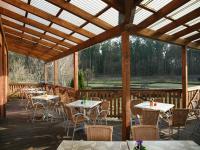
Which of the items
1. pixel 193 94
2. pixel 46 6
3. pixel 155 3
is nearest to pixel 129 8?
pixel 155 3

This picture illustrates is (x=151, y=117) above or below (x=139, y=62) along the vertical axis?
below

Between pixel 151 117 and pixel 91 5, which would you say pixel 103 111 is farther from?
pixel 91 5

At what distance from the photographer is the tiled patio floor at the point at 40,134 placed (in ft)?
19.7

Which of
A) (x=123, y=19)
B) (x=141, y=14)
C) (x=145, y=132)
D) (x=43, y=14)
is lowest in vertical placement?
(x=145, y=132)

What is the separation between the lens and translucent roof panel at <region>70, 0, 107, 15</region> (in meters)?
5.68

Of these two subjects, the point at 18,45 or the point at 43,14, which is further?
the point at 18,45

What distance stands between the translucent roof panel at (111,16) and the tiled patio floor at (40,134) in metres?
2.90

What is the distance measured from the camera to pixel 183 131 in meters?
7.19

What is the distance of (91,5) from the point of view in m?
5.89

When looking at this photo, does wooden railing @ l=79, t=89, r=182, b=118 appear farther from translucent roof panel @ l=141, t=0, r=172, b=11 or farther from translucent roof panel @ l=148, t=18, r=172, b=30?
translucent roof panel @ l=141, t=0, r=172, b=11

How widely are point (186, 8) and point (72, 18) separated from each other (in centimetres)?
301

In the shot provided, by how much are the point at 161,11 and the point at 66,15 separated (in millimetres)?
2691

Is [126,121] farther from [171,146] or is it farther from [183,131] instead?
[171,146]

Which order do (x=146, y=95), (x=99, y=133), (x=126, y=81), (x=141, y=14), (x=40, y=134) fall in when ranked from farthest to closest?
(x=146, y=95)
(x=40, y=134)
(x=126, y=81)
(x=141, y=14)
(x=99, y=133)
